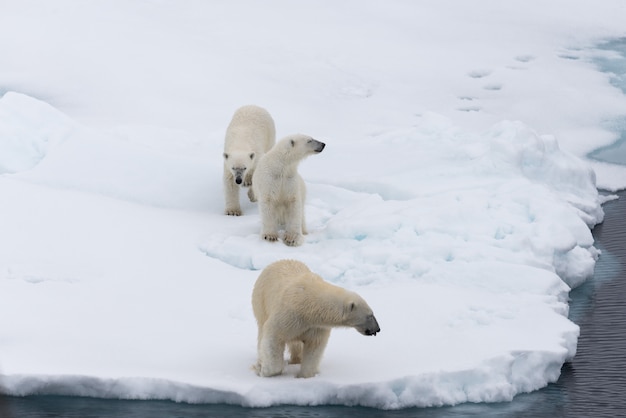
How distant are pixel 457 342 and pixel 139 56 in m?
7.87

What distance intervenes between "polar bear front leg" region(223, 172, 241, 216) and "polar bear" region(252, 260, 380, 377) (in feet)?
8.22

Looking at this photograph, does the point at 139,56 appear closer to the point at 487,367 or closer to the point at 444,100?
the point at 444,100

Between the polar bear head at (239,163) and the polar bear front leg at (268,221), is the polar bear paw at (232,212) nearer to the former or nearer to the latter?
the polar bear head at (239,163)

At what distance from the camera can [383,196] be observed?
27.8 feet

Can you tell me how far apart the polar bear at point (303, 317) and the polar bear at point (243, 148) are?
2.24 metres

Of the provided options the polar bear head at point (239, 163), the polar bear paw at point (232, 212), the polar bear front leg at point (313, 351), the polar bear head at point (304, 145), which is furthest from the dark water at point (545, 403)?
the polar bear paw at point (232, 212)

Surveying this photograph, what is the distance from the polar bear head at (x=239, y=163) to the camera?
25.8 ft

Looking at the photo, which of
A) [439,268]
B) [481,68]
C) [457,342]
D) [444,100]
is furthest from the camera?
[481,68]

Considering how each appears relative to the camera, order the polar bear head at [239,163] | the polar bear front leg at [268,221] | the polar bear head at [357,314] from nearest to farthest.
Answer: the polar bear head at [357,314] → the polar bear front leg at [268,221] → the polar bear head at [239,163]

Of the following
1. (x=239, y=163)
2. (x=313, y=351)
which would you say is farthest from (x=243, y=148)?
(x=313, y=351)

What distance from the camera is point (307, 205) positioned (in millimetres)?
8266

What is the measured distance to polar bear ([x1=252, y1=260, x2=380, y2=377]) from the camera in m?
5.43

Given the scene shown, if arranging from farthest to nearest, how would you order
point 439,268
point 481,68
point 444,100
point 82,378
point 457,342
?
point 481,68 → point 444,100 → point 439,268 → point 457,342 → point 82,378

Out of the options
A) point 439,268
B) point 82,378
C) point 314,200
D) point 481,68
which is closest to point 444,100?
point 481,68
